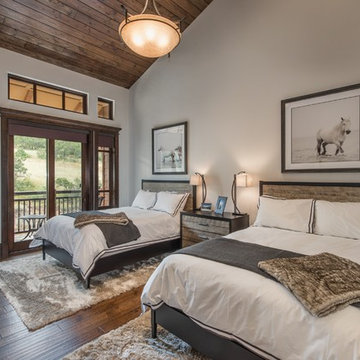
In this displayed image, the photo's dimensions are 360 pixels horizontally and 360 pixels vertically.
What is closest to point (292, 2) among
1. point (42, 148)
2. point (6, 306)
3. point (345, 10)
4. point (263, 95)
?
point (345, 10)

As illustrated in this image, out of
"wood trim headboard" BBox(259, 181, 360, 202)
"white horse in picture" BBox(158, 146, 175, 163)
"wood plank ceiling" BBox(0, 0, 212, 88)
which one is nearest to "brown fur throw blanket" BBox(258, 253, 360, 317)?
"wood trim headboard" BBox(259, 181, 360, 202)

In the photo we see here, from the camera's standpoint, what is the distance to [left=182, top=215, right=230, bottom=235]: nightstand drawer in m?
3.46

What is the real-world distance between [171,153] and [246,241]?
2871 millimetres

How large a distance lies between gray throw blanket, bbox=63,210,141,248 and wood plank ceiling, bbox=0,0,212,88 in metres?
2.73

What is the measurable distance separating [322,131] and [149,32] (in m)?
2.32

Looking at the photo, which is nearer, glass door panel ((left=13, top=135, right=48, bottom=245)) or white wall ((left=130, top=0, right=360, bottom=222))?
white wall ((left=130, top=0, right=360, bottom=222))

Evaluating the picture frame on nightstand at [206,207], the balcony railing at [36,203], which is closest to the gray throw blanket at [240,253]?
the picture frame on nightstand at [206,207]

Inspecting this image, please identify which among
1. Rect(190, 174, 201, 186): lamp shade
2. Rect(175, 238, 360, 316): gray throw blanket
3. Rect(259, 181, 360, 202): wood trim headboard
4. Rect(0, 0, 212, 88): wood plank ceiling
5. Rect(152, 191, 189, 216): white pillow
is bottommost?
Rect(175, 238, 360, 316): gray throw blanket

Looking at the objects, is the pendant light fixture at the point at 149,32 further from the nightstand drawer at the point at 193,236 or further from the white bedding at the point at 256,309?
the nightstand drawer at the point at 193,236

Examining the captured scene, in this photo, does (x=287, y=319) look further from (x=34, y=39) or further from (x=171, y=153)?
(x=34, y=39)

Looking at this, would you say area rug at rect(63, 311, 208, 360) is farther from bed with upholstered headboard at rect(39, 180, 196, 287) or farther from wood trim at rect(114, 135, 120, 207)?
wood trim at rect(114, 135, 120, 207)

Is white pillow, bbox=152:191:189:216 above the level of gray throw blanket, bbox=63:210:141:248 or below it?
above

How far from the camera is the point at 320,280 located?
140 centimetres

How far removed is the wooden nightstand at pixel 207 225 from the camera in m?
3.46
